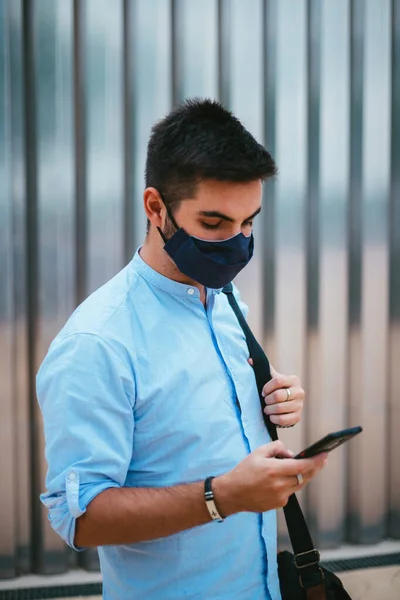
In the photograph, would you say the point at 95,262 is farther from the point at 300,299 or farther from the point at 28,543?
the point at 28,543

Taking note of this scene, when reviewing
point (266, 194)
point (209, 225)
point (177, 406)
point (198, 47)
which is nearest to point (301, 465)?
point (177, 406)

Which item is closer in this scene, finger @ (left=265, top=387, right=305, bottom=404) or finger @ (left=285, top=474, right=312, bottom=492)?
finger @ (left=285, top=474, right=312, bottom=492)

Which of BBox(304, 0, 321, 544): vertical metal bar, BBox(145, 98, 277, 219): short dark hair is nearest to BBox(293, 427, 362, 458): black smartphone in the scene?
BBox(145, 98, 277, 219): short dark hair

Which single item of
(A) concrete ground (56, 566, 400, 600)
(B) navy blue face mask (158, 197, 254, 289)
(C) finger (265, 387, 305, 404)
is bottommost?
(A) concrete ground (56, 566, 400, 600)

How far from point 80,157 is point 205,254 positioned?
1.35 metres

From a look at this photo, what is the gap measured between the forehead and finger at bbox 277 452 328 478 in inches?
20.2

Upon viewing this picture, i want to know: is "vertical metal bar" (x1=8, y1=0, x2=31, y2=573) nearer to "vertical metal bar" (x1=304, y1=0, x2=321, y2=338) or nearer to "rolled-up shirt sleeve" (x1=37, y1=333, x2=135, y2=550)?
"vertical metal bar" (x1=304, y1=0, x2=321, y2=338)

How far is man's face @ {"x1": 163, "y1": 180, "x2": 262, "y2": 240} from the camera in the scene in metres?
1.31

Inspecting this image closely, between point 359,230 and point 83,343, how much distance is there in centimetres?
193

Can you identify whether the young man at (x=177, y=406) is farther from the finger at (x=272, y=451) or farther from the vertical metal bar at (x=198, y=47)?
the vertical metal bar at (x=198, y=47)

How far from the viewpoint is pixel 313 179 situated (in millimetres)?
2771

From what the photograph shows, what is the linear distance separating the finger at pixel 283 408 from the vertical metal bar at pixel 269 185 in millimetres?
1292

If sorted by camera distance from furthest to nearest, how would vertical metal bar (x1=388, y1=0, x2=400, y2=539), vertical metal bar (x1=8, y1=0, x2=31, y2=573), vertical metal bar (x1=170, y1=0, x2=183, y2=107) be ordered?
vertical metal bar (x1=388, y1=0, x2=400, y2=539)
vertical metal bar (x1=170, y1=0, x2=183, y2=107)
vertical metal bar (x1=8, y1=0, x2=31, y2=573)

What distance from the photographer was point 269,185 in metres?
2.72
